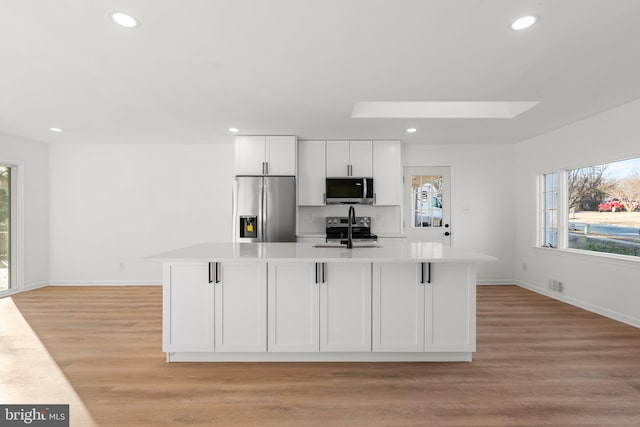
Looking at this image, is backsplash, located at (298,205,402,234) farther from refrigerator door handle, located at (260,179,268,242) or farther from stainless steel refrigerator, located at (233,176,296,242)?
refrigerator door handle, located at (260,179,268,242)

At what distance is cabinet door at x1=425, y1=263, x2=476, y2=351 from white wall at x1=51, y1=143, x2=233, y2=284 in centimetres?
390

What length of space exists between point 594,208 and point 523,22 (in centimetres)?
340

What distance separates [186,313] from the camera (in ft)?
8.91

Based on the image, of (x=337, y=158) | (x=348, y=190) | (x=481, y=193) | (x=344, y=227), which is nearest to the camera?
(x=348, y=190)

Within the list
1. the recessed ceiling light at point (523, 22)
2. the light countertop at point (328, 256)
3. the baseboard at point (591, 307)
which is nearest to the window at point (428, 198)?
the baseboard at point (591, 307)

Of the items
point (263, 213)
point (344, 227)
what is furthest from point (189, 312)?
point (344, 227)

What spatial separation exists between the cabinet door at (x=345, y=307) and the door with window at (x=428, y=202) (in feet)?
10.9

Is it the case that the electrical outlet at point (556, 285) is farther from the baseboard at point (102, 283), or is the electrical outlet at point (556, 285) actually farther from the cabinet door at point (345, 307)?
the baseboard at point (102, 283)

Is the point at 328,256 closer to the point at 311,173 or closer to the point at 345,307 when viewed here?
the point at 345,307

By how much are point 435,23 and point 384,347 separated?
2.36 metres

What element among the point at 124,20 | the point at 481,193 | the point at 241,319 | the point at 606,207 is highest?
the point at 124,20

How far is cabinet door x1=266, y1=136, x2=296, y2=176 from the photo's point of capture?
507 cm

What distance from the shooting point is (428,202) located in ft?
19.3

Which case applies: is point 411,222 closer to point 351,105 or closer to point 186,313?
point 351,105
